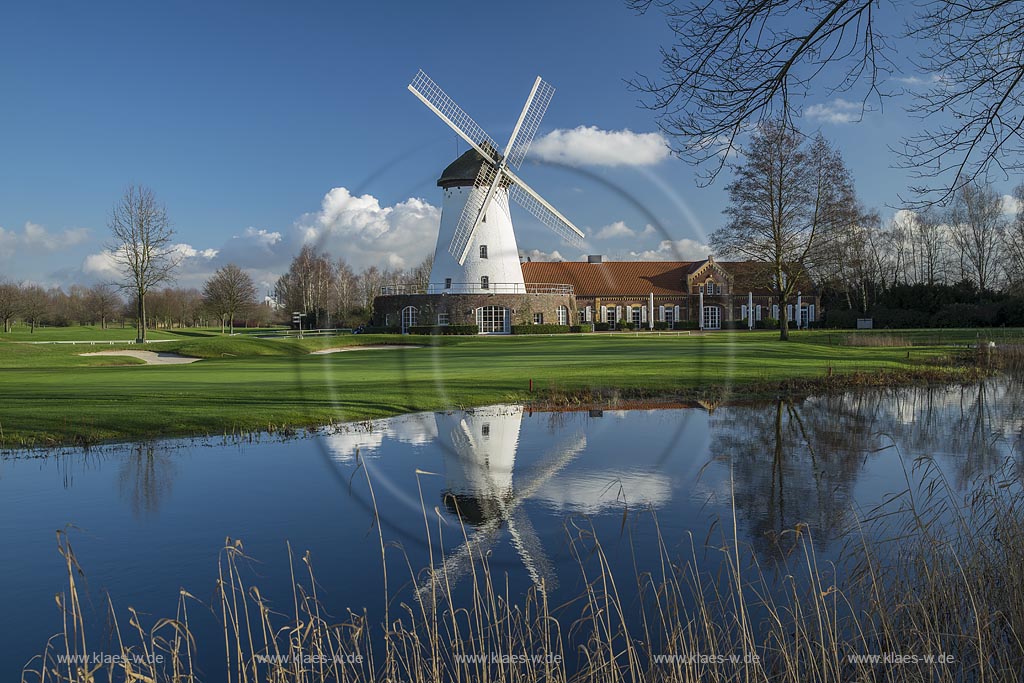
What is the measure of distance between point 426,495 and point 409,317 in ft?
155

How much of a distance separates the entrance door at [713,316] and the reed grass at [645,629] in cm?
6833

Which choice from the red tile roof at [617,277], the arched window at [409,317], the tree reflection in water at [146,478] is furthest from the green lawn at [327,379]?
the red tile roof at [617,277]

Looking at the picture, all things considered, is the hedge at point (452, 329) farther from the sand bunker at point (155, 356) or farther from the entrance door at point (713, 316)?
the entrance door at point (713, 316)

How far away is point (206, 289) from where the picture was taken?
85.2 m

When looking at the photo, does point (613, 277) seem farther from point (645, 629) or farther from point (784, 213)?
point (645, 629)

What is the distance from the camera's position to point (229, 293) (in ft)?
261

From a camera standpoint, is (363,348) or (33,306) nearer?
(363,348)

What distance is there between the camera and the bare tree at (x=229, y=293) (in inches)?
3142

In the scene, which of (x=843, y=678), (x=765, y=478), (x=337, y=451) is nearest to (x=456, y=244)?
(x=337, y=451)

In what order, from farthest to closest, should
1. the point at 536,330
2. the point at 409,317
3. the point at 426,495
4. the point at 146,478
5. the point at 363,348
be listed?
the point at 409,317, the point at 536,330, the point at 363,348, the point at 146,478, the point at 426,495

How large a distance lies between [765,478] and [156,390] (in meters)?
17.1

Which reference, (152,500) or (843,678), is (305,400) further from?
(843,678)

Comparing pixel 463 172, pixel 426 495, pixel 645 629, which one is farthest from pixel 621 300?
pixel 645 629

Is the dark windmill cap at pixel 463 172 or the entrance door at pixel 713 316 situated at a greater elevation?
the dark windmill cap at pixel 463 172
